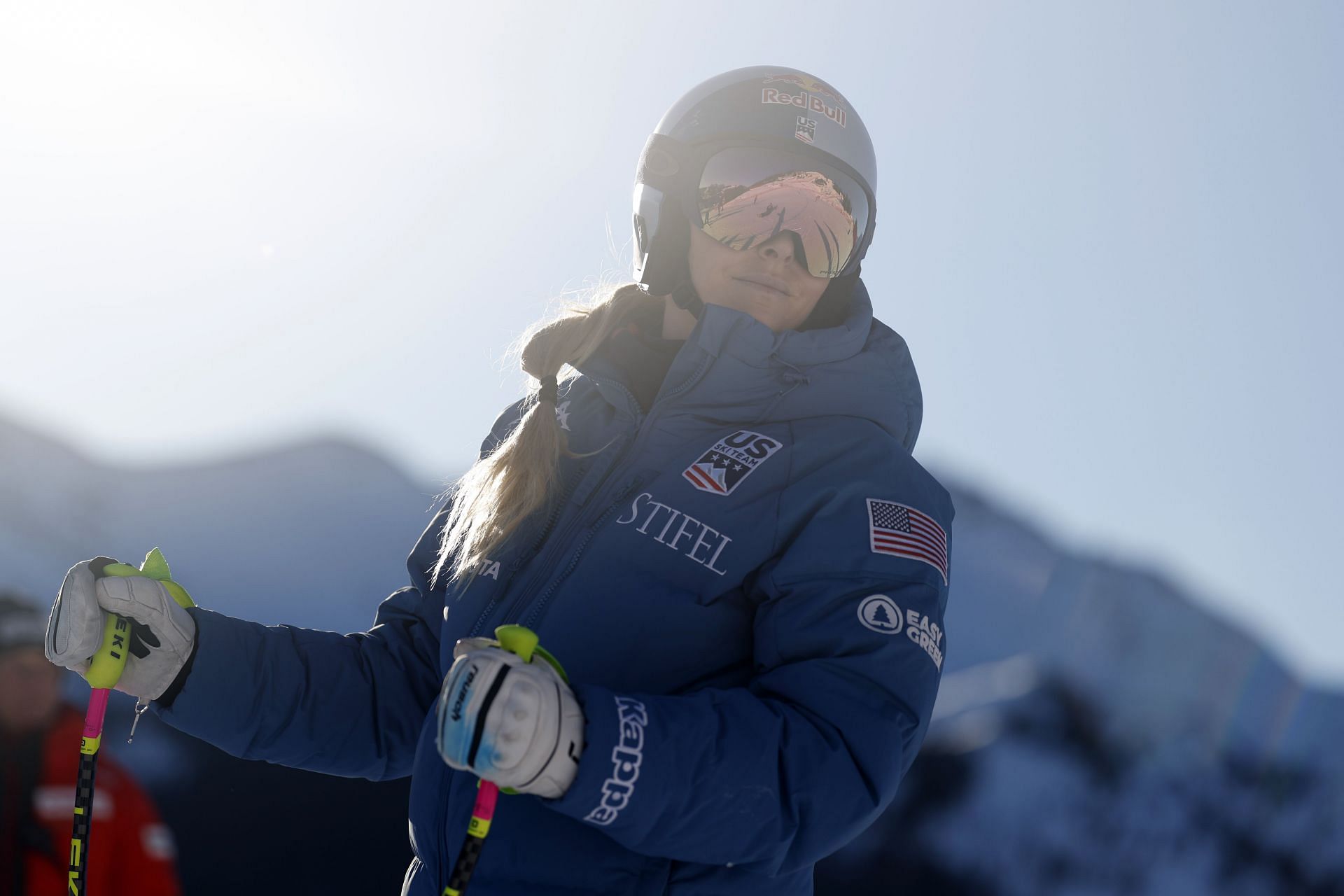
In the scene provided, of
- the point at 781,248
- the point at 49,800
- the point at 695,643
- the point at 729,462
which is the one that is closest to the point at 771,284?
the point at 781,248

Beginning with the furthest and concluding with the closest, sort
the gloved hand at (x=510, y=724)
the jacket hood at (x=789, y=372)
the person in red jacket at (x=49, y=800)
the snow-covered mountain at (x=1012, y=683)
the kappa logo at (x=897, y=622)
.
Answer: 1. the snow-covered mountain at (x=1012, y=683)
2. the person in red jacket at (x=49, y=800)
3. the jacket hood at (x=789, y=372)
4. the kappa logo at (x=897, y=622)
5. the gloved hand at (x=510, y=724)

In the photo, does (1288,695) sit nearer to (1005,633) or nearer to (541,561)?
(1005,633)

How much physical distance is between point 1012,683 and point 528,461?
7.74 metres

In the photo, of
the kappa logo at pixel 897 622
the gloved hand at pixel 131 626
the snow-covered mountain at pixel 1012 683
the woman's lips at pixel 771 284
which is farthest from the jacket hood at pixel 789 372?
the snow-covered mountain at pixel 1012 683

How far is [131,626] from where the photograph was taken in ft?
5.42

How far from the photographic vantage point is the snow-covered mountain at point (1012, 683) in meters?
6.46

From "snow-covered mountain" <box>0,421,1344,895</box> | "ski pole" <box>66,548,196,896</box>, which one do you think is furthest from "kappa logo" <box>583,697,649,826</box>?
"snow-covered mountain" <box>0,421,1344,895</box>

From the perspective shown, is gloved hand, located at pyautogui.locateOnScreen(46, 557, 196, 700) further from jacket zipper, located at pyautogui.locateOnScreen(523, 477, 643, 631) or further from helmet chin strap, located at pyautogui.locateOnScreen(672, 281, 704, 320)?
helmet chin strap, located at pyautogui.locateOnScreen(672, 281, 704, 320)

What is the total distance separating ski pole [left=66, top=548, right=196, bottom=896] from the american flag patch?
1.10 meters

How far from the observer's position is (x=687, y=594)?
1506mm

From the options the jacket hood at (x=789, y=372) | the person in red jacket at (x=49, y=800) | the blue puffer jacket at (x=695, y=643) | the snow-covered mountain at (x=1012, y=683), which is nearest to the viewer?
the blue puffer jacket at (x=695, y=643)

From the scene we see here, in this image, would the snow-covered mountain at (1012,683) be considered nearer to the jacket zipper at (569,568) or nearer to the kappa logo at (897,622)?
the jacket zipper at (569,568)

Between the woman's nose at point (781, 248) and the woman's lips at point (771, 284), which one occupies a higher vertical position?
the woman's nose at point (781, 248)

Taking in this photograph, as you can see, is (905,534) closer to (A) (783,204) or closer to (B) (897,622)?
(B) (897,622)
